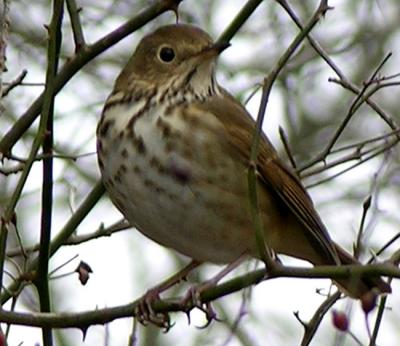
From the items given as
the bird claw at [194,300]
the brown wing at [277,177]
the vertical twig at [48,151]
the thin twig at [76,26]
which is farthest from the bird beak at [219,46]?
the bird claw at [194,300]

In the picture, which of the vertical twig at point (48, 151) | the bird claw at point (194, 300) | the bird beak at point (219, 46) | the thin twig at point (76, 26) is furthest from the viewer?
the bird beak at point (219, 46)

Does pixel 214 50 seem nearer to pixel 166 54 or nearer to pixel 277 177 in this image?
pixel 166 54

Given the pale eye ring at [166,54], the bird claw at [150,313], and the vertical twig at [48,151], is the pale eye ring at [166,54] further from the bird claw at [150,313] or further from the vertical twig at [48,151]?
the vertical twig at [48,151]

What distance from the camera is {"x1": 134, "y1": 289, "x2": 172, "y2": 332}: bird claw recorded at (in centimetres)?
436

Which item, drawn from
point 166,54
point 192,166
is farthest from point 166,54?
point 192,166

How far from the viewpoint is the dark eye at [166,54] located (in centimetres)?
529

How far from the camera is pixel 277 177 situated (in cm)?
522

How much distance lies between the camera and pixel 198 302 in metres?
4.21

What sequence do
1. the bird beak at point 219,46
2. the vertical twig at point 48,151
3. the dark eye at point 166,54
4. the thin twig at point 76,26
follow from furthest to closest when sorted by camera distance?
the dark eye at point 166,54, the bird beak at point 219,46, the thin twig at point 76,26, the vertical twig at point 48,151

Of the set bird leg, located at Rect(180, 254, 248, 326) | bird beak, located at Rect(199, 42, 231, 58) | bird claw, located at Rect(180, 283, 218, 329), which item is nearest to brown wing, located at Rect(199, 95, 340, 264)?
bird beak, located at Rect(199, 42, 231, 58)

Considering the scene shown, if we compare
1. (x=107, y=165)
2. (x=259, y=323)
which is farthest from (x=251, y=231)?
(x=259, y=323)

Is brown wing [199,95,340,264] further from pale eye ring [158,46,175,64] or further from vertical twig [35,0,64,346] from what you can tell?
vertical twig [35,0,64,346]

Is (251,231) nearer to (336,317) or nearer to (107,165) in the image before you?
(107,165)

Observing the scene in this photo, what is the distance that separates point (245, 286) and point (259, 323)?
5087 millimetres
